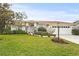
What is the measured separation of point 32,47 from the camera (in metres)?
3.96

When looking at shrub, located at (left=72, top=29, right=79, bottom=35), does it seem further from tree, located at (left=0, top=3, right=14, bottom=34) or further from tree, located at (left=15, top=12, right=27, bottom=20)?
tree, located at (left=0, top=3, right=14, bottom=34)

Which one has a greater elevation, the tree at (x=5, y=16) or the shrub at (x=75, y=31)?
the tree at (x=5, y=16)

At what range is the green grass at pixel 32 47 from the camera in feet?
12.8

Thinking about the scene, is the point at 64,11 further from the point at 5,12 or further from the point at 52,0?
the point at 5,12

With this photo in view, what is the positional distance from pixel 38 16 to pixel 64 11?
301 millimetres

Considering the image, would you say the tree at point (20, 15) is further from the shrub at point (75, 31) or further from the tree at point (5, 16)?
the shrub at point (75, 31)

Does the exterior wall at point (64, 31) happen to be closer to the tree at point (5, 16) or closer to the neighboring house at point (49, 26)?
the neighboring house at point (49, 26)

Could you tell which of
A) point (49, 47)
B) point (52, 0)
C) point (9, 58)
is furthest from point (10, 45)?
point (52, 0)

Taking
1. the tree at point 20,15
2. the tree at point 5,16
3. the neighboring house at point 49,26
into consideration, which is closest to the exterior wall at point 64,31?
the neighboring house at point 49,26

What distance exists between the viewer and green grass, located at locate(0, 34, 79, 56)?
3.92 metres

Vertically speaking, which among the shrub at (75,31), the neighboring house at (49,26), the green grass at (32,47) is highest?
the neighboring house at (49,26)

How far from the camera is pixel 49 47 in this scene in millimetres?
3959

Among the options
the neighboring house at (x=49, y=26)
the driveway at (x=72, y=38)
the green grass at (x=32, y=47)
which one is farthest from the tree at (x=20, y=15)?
the driveway at (x=72, y=38)

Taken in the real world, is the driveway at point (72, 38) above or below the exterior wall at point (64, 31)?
below
